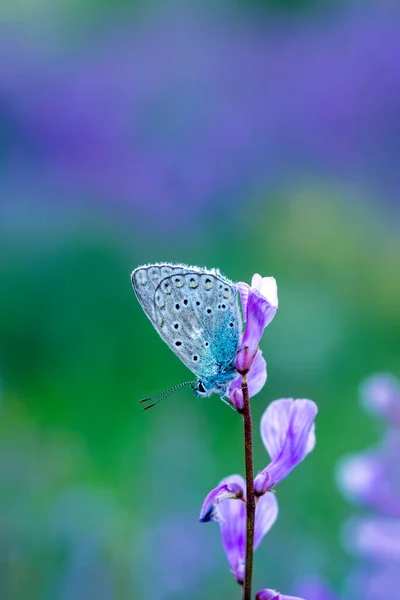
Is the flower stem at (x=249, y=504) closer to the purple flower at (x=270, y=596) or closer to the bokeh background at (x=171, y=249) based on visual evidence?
the purple flower at (x=270, y=596)

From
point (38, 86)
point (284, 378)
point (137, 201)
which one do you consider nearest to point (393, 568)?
point (284, 378)

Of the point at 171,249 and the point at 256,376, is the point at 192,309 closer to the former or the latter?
the point at 256,376

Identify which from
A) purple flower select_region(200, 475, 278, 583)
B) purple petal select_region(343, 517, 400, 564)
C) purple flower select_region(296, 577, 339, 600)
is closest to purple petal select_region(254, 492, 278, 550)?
purple flower select_region(200, 475, 278, 583)

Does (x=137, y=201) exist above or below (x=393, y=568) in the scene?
below

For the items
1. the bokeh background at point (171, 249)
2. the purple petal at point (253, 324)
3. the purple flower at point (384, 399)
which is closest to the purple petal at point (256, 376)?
the purple petal at point (253, 324)

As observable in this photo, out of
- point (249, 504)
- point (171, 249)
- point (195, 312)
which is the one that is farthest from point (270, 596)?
point (171, 249)

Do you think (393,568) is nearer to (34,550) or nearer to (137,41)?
(34,550)
